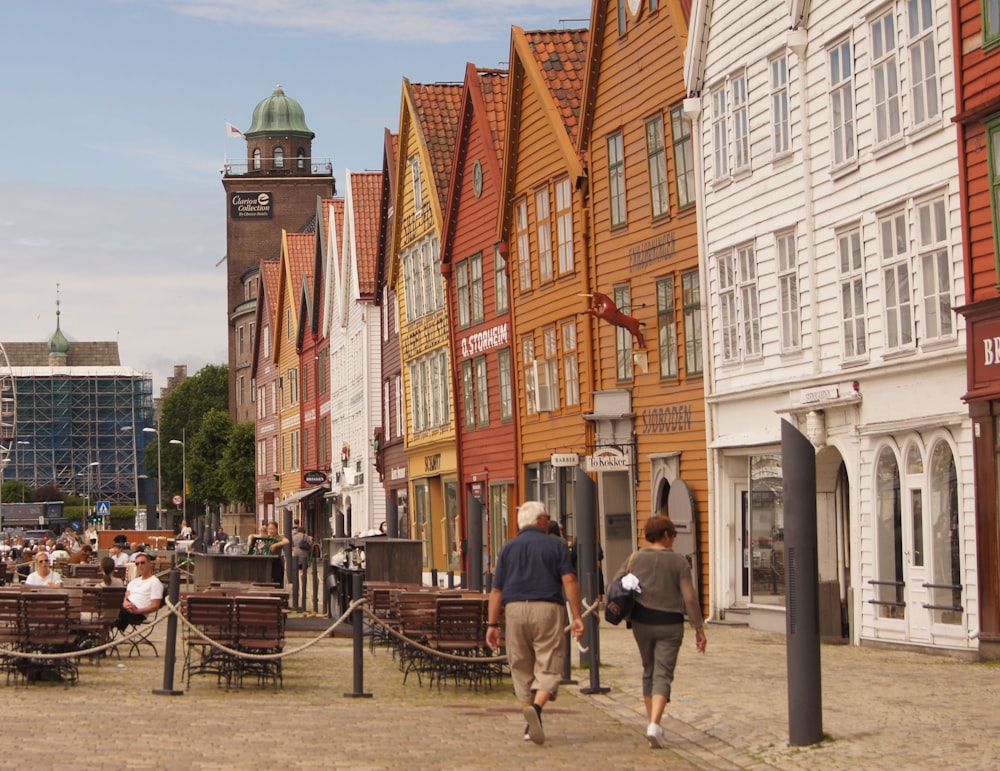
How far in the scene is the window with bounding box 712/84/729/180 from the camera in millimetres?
26547

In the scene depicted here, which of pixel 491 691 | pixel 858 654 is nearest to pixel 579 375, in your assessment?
pixel 858 654

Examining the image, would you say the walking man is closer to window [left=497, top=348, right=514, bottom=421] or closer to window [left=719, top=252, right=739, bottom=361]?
window [left=719, top=252, right=739, bottom=361]

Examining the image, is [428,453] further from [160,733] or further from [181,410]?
[181,410]

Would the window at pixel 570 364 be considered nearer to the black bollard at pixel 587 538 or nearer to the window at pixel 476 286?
the window at pixel 476 286

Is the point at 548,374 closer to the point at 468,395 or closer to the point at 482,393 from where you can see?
the point at 482,393

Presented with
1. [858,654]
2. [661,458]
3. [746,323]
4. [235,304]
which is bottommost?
[858,654]

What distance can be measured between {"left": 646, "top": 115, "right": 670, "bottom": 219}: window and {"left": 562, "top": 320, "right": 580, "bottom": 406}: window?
4768mm

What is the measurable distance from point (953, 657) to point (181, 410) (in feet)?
393

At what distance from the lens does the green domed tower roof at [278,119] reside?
12519cm

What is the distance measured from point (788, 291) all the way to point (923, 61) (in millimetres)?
4899

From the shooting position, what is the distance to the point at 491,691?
677 inches

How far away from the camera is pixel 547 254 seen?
35.1 meters

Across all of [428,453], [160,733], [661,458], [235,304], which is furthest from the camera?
[235,304]

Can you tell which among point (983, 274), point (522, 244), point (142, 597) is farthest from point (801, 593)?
point (522, 244)
